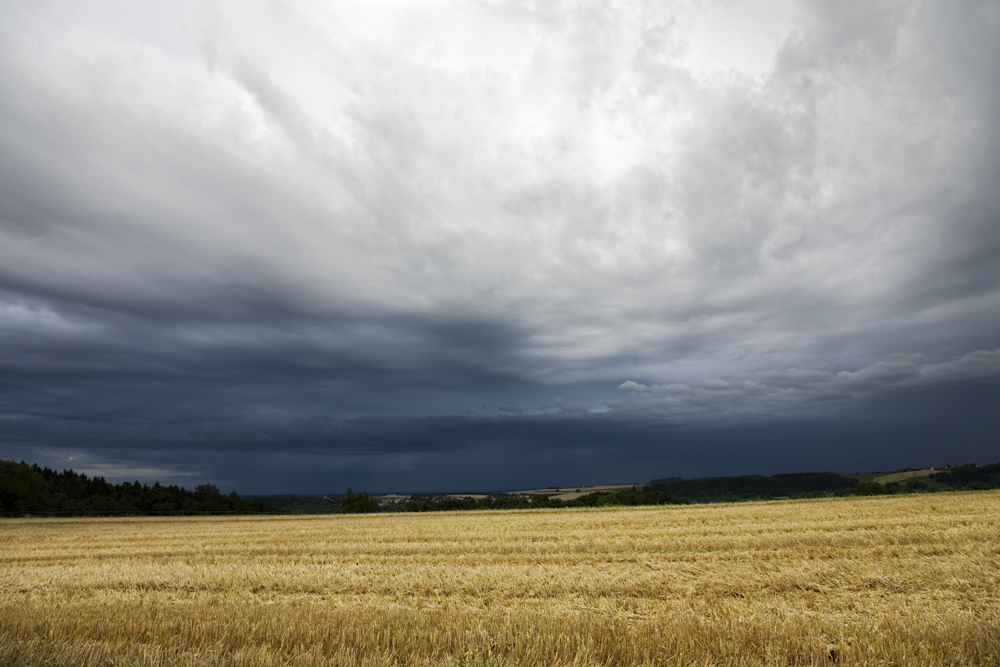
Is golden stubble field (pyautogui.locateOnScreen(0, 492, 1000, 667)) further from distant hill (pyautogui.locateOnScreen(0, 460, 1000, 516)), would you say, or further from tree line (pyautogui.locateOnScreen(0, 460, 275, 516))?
tree line (pyautogui.locateOnScreen(0, 460, 275, 516))

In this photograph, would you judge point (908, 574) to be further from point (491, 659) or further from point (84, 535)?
point (84, 535)

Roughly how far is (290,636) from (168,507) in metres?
76.6

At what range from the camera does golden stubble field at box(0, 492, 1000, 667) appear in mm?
6391

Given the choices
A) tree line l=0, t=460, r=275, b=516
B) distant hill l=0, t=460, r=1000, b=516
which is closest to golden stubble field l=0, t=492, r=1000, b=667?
distant hill l=0, t=460, r=1000, b=516

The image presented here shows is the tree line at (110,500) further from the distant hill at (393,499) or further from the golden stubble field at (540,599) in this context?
the golden stubble field at (540,599)

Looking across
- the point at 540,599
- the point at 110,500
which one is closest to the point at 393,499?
the point at 110,500

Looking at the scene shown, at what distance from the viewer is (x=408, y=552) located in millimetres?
18141

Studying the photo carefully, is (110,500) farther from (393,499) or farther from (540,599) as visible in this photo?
(540,599)

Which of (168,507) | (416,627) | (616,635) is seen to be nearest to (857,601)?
A: (616,635)

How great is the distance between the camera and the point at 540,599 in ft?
33.8

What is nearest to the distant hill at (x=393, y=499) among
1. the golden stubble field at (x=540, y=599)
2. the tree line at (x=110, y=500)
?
the tree line at (x=110, y=500)

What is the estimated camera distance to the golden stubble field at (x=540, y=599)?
21.0ft

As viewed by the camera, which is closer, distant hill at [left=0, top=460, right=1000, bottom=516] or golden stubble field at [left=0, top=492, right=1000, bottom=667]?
golden stubble field at [left=0, top=492, right=1000, bottom=667]

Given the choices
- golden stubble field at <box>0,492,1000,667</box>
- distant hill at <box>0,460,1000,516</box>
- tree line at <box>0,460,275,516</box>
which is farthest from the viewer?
tree line at <box>0,460,275,516</box>
